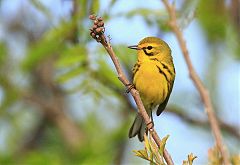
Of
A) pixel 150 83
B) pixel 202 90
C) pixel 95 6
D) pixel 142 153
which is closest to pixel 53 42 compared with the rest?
pixel 95 6

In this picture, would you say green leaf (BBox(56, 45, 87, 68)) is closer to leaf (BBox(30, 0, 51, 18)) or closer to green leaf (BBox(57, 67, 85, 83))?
green leaf (BBox(57, 67, 85, 83))

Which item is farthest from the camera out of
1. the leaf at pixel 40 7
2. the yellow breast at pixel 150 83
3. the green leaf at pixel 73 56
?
the yellow breast at pixel 150 83

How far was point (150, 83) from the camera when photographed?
3.66 meters

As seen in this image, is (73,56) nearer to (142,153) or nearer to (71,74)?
(71,74)

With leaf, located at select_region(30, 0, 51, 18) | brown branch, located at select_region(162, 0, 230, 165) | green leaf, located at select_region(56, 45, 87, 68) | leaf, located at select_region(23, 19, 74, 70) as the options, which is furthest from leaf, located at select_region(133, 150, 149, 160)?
leaf, located at select_region(30, 0, 51, 18)

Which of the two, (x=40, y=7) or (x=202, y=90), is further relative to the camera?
(x=40, y=7)

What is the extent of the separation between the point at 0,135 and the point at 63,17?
1.51 metres

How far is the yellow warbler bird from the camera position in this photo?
347 centimetres

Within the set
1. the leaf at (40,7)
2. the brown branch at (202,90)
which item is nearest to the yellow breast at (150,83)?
the leaf at (40,7)

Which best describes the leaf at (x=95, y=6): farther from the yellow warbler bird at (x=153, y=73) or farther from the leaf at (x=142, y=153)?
the leaf at (x=142, y=153)

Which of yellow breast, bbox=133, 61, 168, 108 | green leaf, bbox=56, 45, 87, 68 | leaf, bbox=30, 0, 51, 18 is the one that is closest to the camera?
green leaf, bbox=56, 45, 87, 68

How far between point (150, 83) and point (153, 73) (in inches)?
2.6

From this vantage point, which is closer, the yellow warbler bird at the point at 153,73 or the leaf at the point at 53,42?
the leaf at the point at 53,42

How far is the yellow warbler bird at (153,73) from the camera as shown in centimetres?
347
